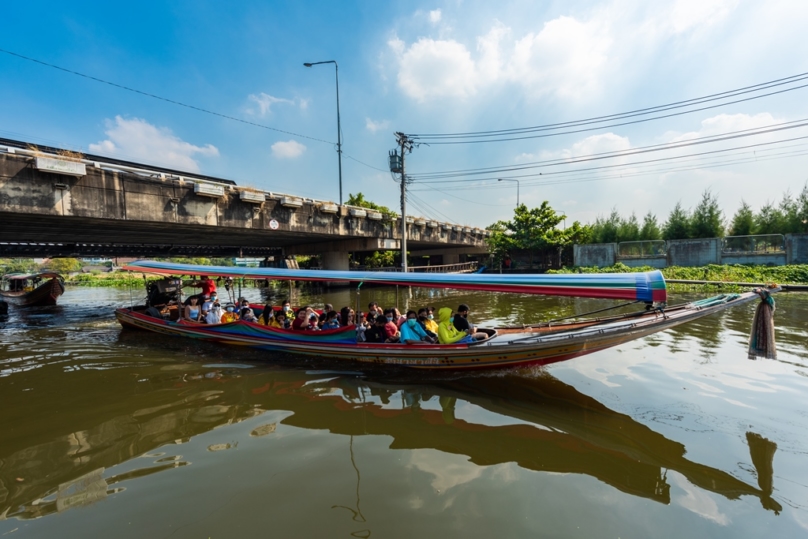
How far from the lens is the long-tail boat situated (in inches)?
230

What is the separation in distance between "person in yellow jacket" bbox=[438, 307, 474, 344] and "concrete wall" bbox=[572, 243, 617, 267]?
24959mm

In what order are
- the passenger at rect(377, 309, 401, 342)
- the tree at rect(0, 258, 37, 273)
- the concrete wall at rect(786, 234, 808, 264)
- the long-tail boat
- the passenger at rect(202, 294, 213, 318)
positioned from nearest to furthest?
the long-tail boat < the passenger at rect(377, 309, 401, 342) < the passenger at rect(202, 294, 213, 318) < the concrete wall at rect(786, 234, 808, 264) < the tree at rect(0, 258, 37, 273)

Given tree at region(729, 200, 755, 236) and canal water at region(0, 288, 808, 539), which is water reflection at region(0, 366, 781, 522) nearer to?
canal water at region(0, 288, 808, 539)

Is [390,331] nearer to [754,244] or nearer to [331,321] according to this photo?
[331,321]

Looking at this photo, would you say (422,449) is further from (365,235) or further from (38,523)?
(365,235)

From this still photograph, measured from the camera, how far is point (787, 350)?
851 cm

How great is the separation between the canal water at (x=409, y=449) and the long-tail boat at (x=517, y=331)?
0.56 m

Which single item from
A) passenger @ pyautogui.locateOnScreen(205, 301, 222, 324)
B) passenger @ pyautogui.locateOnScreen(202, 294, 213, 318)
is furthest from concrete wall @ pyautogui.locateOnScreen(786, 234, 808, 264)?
passenger @ pyautogui.locateOnScreen(202, 294, 213, 318)

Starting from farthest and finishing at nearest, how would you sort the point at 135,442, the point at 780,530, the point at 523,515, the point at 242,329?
the point at 242,329 → the point at 135,442 → the point at 523,515 → the point at 780,530

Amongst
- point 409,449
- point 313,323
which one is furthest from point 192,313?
point 409,449

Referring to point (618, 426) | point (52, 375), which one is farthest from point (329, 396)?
point (52, 375)

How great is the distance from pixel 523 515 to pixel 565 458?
132cm

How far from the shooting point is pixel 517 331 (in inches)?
314

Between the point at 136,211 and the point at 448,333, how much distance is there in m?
13.8
